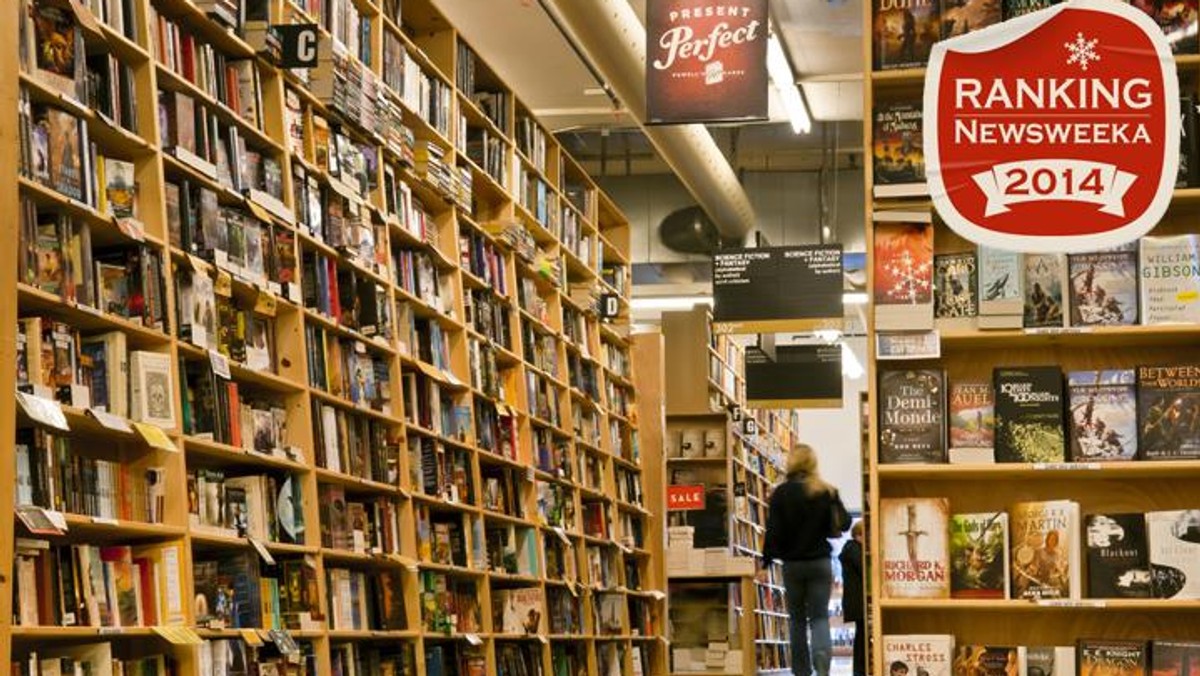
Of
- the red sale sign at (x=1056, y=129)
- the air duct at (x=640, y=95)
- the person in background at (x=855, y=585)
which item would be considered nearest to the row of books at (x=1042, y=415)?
the red sale sign at (x=1056, y=129)

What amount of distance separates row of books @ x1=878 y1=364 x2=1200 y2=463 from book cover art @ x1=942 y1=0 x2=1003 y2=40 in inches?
39.9

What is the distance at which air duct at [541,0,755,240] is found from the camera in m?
9.05

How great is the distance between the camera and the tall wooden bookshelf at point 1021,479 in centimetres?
522

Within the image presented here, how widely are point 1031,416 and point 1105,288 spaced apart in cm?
42

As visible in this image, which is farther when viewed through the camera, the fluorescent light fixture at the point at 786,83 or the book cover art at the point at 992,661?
the fluorescent light fixture at the point at 786,83

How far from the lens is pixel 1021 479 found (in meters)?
5.41

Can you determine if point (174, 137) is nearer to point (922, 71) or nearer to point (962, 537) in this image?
point (922, 71)

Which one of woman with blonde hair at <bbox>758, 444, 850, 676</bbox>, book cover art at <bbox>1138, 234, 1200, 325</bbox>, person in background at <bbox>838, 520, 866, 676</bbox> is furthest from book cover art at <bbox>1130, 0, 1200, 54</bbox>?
person in background at <bbox>838, 520, 866, 676</bbox>

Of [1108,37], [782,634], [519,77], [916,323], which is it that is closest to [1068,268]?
[916,323]

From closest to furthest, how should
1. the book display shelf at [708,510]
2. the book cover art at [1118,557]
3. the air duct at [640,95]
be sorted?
the book cover art at [1118,557], the air duct at [640,95], the book display shelf at [708,510]

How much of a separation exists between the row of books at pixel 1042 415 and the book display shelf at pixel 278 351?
2.09 metres

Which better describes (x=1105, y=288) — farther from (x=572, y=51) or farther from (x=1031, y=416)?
(x=572, y=51)

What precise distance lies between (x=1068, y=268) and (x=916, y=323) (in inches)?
18.5

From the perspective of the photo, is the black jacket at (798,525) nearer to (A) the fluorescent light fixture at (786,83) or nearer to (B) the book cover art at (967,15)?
(A) the fluorescent light fixture at (786,83)
